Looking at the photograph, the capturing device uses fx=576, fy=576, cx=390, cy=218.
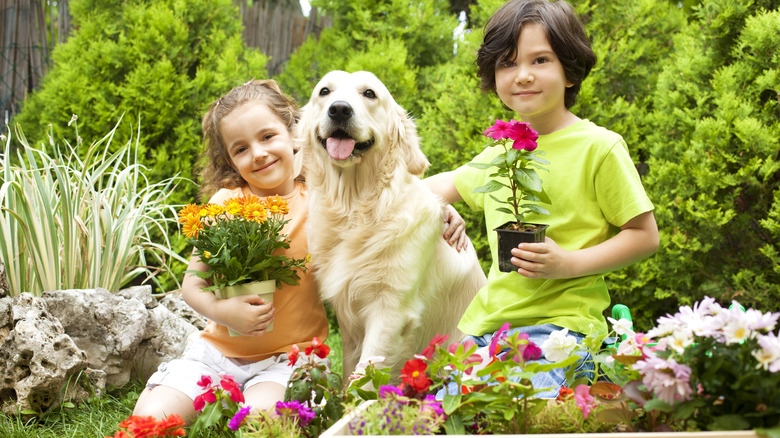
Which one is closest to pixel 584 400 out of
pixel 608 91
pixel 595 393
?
pixel 595 393

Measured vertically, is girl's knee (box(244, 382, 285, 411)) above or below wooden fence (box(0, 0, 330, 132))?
below

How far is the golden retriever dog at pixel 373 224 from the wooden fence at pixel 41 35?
4.07 m

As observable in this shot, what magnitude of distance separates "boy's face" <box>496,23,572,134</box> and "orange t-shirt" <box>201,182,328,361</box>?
1.16 m

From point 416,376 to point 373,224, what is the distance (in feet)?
3.20

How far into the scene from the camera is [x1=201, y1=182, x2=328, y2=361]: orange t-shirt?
2.61 meters

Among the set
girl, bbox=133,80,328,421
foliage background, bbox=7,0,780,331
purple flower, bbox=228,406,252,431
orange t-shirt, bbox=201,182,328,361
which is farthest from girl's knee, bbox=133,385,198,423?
foliage background, bbox=7,0,780,331

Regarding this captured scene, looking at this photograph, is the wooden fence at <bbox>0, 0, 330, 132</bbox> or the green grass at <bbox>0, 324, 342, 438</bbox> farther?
the wooden fence at <bbox>0, 0, 330, 132</bbox>

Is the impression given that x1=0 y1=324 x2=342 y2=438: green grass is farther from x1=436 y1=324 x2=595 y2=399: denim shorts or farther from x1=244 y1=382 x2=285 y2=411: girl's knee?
x1=436 y1=324 x2=595 y2=399: denim shorts

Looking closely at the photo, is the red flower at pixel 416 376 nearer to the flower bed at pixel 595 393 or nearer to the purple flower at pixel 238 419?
the flower bed at pixel 595 393

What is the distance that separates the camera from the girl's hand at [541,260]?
1903mm

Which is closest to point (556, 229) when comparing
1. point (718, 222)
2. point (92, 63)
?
point (718, 222)

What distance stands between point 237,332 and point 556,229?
1349 millimetres

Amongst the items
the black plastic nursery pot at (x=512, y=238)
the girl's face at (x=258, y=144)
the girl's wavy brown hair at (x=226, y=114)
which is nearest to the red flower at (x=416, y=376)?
the black plastic nursery pot at (x=512, y=238)

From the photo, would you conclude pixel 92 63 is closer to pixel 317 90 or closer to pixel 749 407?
pixel 317 90
